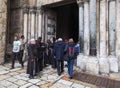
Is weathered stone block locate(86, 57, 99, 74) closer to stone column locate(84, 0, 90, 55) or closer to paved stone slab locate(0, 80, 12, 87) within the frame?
stone column locate(84, 0, 90, 55)

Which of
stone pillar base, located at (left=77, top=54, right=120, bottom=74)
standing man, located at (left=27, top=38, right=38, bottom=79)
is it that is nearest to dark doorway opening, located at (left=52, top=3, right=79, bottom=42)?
stone pillar base, located at (left=77, top=54, right=120, bottom=74)

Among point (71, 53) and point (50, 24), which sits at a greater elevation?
point (50, 24)

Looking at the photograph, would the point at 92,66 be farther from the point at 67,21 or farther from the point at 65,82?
the point at 67,21

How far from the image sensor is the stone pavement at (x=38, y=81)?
204 inches

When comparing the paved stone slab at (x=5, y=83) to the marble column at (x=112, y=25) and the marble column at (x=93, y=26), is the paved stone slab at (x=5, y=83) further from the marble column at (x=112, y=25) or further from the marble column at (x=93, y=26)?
the marble column at (x=112, y=25)

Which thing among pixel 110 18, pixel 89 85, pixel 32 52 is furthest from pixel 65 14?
pixel 89 85

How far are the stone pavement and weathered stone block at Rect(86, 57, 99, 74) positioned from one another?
950mm

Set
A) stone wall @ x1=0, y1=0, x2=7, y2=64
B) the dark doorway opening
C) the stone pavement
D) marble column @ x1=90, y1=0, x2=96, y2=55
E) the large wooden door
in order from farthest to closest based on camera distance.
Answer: the dark doorway opening → the large wooden door → stone wall @ x1=0, y1=0, x2=7, y2=64 → marble column @ x1=90, y1=0, x2=96, y2=55 → the stone pavement

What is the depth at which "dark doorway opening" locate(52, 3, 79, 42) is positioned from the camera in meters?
10.8

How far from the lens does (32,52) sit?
5.73m

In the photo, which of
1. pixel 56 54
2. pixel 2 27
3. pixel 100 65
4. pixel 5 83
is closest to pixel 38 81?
pixel 5 83

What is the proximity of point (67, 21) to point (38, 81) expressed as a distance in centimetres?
696

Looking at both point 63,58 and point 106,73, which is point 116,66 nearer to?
point 106,73

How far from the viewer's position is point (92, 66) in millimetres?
6293
